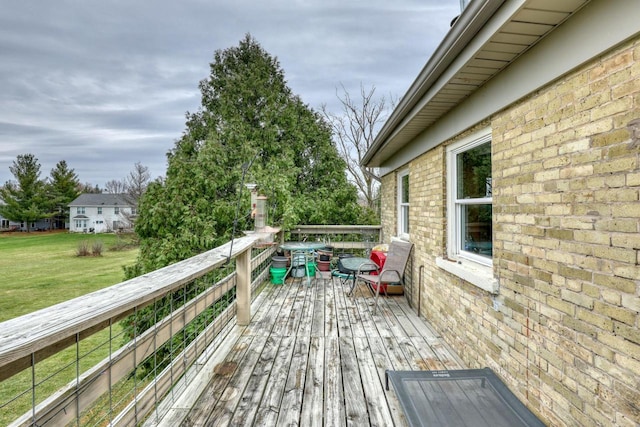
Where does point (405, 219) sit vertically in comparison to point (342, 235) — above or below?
above

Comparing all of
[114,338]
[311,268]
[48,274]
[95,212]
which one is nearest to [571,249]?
[114,338]

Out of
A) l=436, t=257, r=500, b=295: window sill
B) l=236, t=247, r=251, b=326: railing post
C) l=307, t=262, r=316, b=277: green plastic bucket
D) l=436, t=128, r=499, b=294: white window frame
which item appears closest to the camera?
l=436, t=257, r=500, b=295: window sill

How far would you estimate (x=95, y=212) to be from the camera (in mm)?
40812

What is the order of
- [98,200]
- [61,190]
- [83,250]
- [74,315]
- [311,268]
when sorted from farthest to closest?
1. [98,200]
2. [61,190]
3. [83,250]
4. [311,268]
5. [74,315]

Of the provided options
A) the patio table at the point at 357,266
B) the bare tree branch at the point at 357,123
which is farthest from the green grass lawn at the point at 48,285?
the bare tree branch at the point at 357,123

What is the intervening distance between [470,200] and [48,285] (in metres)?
18.8

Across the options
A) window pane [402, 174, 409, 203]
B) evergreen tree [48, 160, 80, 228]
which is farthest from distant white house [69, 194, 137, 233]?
window pane [402, 174, 409, 203]

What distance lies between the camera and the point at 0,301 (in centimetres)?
1291

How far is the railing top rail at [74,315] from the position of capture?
857 mm

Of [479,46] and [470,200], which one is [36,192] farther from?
[479,46]

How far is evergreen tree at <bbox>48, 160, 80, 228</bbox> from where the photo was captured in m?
39.0

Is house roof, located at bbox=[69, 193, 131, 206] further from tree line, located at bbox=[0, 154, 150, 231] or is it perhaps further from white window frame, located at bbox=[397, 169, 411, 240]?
white window frame, located at bbox=[397, 169, 411, 240]

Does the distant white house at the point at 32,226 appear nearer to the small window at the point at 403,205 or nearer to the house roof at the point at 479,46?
the small window at the point at 403,205

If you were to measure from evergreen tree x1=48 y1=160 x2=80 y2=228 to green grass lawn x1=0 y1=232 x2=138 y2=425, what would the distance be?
13.3 m
